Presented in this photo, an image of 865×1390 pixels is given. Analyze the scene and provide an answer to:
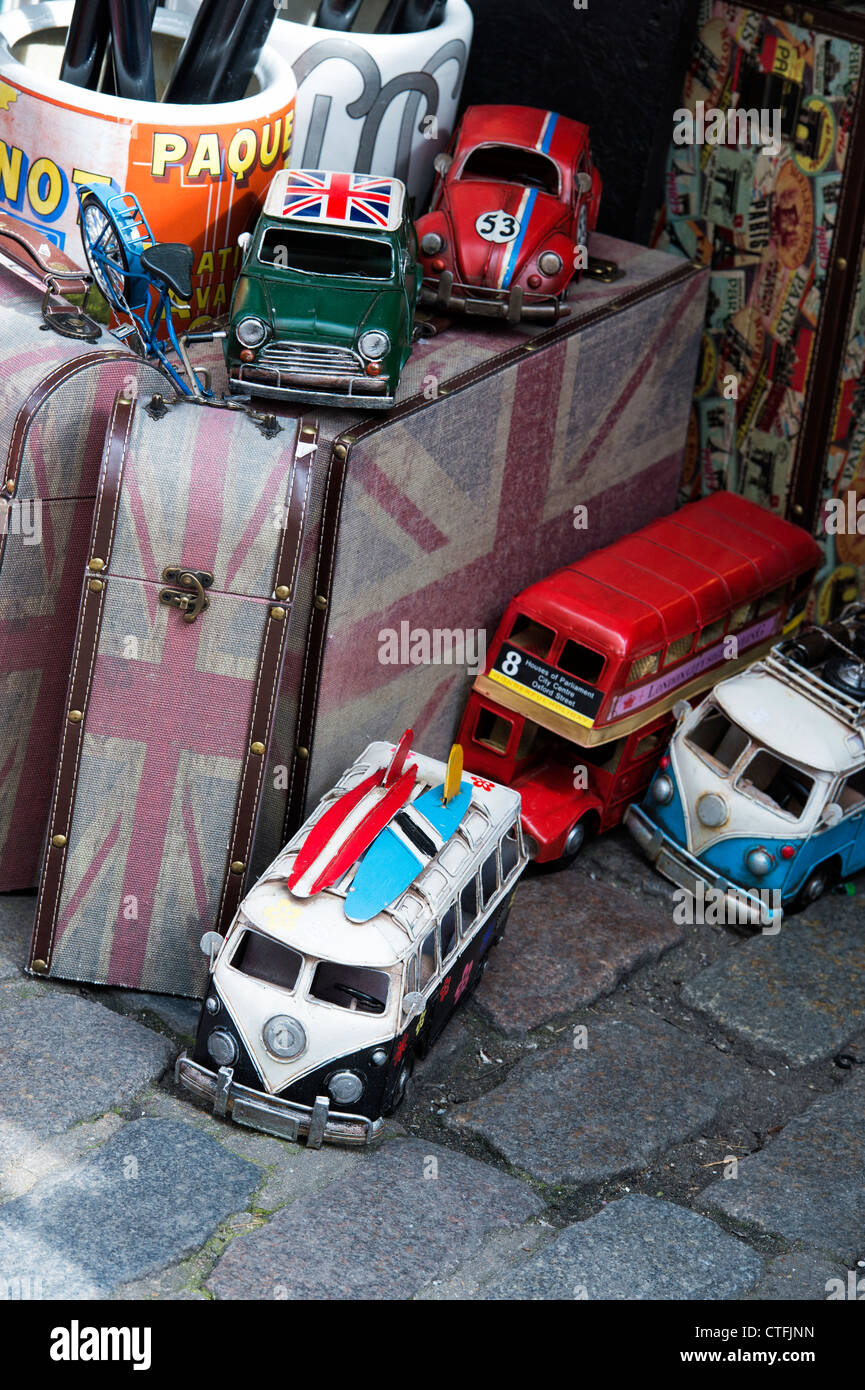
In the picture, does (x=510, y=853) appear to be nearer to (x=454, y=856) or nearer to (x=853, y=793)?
(x=454, y=856)

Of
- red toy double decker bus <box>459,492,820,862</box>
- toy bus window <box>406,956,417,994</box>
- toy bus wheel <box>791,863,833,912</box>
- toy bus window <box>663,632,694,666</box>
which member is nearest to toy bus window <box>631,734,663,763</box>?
red toy double decker bus <box>459,492,820,862</box>

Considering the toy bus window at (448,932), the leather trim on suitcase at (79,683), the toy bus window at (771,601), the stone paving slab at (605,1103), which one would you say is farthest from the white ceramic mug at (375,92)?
the stone paving slab at (605,1103)

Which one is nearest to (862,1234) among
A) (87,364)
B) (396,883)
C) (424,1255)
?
(424,1255)

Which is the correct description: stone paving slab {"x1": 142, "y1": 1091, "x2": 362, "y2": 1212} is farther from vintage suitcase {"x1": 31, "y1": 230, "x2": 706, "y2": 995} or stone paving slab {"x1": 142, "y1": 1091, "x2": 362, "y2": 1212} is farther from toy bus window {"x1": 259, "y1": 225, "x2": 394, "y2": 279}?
toy bus window {"x1": 259, "y1": 225, "x2": 394, "y2": 279}

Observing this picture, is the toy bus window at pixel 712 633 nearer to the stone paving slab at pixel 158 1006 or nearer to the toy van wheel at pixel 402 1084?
the toy van wheel at pixel 402 1084

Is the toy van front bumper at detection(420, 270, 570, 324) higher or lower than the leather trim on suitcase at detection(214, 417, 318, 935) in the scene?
higher
